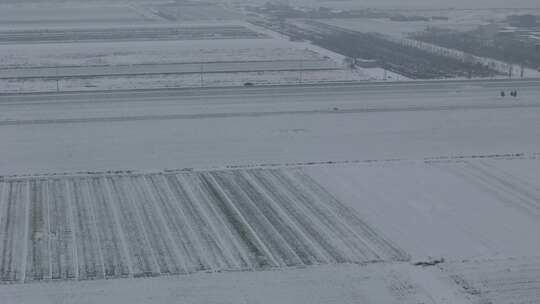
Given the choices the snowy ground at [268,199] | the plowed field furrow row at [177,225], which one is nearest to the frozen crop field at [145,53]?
the snowy ground at [268,199]

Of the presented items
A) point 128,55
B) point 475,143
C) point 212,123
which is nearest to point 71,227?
point 212,123

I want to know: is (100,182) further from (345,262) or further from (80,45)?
(80,45)

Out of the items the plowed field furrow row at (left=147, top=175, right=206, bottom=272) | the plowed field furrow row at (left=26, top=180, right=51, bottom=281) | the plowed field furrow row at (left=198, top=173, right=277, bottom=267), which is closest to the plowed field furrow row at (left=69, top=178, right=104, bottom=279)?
the plowed field furrow row at (left=26, top=180, right=51, bottom=281)

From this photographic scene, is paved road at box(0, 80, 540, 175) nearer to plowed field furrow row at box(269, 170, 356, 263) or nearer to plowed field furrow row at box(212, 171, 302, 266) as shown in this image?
plowed field furrow row at box(212, 171, 302, 266)

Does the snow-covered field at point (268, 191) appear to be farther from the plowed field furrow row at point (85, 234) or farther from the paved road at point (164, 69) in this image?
the paved road at point (164, 69)

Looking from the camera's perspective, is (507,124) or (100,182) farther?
(507,124)

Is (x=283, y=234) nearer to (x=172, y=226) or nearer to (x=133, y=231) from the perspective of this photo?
(x=172, y=226)
